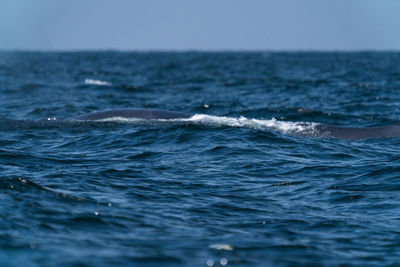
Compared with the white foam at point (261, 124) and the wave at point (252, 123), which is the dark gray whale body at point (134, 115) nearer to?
the wave at point (252, 123)

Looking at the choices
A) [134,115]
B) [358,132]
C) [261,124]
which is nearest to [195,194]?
[358,132]

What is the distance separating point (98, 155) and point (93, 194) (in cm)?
403

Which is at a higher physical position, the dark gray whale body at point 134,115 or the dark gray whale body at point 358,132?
the dark gray whale body at point 134,115

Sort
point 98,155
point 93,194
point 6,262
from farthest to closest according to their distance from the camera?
1. point 98,155
2. point 93,194
3. point 6,262

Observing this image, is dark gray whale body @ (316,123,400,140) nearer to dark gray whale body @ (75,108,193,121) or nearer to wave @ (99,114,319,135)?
wave @ (99,114,319,135)

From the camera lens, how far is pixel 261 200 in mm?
10500

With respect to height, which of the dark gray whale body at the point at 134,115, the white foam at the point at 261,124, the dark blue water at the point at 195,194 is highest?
the dark gray whale body at the point at 134,115

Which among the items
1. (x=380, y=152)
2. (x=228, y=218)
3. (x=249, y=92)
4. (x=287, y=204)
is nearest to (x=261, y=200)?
(x=287, y=204)

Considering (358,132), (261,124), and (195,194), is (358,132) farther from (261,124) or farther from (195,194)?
(195,194)

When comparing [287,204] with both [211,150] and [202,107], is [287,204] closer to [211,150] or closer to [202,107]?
[211,150]

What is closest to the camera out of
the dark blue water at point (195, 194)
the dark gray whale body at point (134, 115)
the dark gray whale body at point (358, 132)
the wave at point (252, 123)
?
the dark blue water at point (195, 194)

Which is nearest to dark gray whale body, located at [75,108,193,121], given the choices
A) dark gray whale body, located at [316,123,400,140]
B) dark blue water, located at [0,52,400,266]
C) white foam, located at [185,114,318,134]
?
dark blue water, located at [0,52,400,266]

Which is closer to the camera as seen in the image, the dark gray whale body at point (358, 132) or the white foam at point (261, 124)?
the dark gray whale body at point (358, 132)

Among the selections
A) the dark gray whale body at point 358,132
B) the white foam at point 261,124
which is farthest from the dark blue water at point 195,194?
the dark gray whale body at point 358,132
